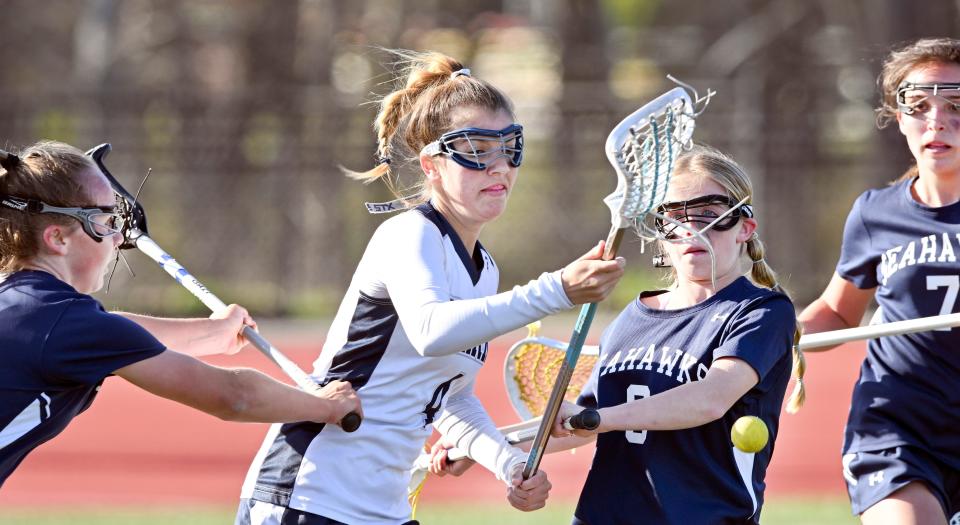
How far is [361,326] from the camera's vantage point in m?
3.85

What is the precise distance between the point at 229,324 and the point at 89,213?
0.78 metres

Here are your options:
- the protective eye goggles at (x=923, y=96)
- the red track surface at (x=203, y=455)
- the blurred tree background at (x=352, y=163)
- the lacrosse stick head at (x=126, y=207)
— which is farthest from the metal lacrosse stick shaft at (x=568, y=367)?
the blurred tree background at (x=352, y=163)

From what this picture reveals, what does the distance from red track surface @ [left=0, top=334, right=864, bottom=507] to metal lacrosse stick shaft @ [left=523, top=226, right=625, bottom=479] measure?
5214 millimetres

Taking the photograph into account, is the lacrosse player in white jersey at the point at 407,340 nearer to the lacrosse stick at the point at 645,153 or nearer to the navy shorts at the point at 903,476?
the lacrosse stick at the point at 645,153

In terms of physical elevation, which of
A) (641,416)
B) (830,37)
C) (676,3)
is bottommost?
(641,416)

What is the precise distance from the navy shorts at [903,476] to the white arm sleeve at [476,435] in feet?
3.93

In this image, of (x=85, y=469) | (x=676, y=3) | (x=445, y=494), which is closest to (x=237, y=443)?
(x=85, y=469)

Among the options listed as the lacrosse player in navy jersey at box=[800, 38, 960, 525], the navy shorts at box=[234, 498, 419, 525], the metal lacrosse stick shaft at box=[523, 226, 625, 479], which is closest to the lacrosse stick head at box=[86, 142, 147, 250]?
the navy shorts at box=[234, 498, 419, 525]

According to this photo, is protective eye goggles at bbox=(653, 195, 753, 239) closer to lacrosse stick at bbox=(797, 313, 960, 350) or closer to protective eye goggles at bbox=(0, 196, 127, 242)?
lacrosse stick at bbox=(797, 313, 960, 350)

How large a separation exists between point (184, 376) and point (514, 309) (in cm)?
90

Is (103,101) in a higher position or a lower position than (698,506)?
higher

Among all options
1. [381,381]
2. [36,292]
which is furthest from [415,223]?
[36,292]

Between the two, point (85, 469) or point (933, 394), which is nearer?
point (933, 394)

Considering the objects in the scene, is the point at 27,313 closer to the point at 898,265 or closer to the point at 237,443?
the point at 898,265
